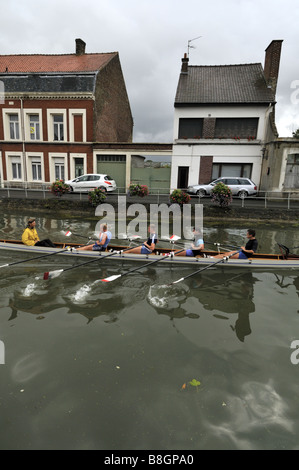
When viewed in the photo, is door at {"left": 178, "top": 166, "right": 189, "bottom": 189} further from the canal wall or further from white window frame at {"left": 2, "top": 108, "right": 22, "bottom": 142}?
white window frame at {"left": 2, "top": 108, "right": 22, "bottom": 142}

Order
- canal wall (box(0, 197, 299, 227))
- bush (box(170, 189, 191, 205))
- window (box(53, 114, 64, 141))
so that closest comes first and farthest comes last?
1. canal wall (box(0, 197, 299, 227))
2. bush (box(170, 189, 191, 205))
3. window (box(53, 114, 64, 141))

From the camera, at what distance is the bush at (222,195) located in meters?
16.8

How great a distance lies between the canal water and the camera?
3795mm

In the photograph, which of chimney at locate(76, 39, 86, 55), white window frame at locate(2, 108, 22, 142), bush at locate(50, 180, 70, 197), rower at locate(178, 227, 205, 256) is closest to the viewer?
rower at locate(178, 227, 205, 256)

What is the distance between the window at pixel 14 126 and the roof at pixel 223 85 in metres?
14.4

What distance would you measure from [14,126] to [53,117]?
12.7 feet

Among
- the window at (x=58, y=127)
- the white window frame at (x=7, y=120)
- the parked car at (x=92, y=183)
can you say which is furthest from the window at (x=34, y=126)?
the parked car at (x=92, y=183)

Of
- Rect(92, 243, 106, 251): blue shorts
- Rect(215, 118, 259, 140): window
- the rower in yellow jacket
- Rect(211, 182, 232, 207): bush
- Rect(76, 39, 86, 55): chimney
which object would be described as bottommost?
Rect(92, 243, 106, 251): blue shorts

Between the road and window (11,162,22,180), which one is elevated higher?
window (11,162,22,180)

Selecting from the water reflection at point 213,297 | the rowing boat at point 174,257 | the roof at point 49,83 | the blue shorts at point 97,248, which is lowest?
the water reflection at point 213,297

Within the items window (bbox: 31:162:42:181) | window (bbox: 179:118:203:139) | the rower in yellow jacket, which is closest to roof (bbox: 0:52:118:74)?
window (bbox: 31:162:42:181)

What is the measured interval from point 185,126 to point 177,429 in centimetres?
2314

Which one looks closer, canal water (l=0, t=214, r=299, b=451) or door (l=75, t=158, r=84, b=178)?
canal water (l=0, t=214, r=299, b=451)

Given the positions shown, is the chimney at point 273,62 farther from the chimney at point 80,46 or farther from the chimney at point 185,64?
the chimney at point 80,46
